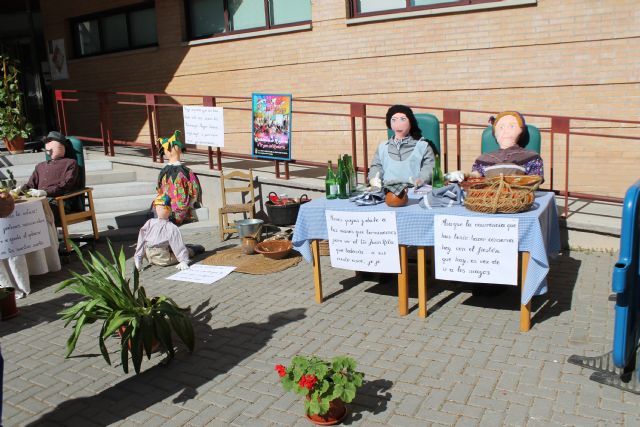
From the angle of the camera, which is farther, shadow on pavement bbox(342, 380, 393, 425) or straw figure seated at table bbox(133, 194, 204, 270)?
straw figure seated at table bbox(133, 194, 204, 270)

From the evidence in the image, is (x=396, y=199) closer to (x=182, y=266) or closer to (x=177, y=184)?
(x=182, y=266)

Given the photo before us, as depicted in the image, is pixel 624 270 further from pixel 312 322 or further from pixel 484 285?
pixel 312 322

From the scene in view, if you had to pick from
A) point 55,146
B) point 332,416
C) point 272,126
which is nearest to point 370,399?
point 332,416

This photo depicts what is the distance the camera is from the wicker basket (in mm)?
4465

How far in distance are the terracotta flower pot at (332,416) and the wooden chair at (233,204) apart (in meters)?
4.67

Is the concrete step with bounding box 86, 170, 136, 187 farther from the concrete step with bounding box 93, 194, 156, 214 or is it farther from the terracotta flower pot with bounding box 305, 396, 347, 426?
the terracotta flower pot with bounding box 305, 396, 347, 426

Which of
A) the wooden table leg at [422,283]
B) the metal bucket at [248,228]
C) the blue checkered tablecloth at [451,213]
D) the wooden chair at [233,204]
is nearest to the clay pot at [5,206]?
the blue checkered tablecloth at [451,213]

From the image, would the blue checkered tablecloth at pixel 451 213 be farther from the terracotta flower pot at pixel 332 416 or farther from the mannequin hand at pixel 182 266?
the mannequin hand at pixel 182 266

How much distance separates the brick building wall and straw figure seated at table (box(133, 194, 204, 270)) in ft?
12.4

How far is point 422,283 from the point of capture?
16.2ft

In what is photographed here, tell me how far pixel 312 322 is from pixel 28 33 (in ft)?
42.3

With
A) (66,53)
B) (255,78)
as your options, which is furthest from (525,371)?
(66,53)

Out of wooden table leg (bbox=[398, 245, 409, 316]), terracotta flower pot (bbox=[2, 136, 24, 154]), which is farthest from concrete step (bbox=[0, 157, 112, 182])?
wooden table leg (bbox=[398, 245, 409, 316])

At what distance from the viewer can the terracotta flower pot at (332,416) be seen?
3523mm
